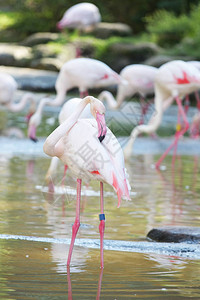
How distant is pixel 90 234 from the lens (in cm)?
596

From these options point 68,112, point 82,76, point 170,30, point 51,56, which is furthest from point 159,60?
point 68,112

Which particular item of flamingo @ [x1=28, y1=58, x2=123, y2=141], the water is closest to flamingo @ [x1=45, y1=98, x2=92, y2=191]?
the water

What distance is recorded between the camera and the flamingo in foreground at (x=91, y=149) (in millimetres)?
4906

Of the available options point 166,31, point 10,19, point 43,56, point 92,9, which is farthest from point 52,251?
point 10,19

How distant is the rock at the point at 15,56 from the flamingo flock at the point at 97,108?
133 inches

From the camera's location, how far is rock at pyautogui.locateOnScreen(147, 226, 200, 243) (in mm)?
5613

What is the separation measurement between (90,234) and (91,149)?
115cm

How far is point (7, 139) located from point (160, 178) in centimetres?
376

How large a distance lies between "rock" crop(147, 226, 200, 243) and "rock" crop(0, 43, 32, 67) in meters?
19.3

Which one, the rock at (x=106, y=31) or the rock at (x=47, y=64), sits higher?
the rock at (x=106, y=31)

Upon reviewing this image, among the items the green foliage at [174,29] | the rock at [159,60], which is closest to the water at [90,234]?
the rock at [159,60]

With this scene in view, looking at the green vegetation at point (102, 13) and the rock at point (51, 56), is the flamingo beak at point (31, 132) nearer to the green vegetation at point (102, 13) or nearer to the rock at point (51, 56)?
the rock at point (51, 56)

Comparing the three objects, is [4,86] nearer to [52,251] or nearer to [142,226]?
[142,226]

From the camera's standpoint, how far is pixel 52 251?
5.20 metres
